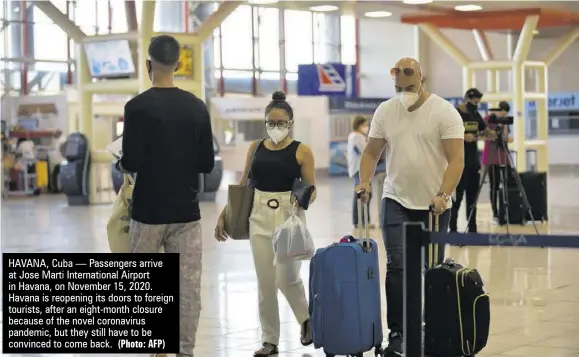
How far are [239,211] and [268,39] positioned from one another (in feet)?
107

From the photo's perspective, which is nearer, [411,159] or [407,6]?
[411,159]

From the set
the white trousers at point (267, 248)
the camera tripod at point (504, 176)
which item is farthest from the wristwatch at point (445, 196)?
the camera tripod at point (504, 176)

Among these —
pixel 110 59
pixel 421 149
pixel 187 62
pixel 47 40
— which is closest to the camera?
pixel 421 149

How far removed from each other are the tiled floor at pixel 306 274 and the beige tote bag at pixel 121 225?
114cm

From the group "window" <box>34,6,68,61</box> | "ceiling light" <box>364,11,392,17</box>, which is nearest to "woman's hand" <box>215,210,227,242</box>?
"ceiling light" <box>364,11,392,17</box>

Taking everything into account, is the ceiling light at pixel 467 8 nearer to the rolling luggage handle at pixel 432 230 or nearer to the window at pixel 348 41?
the rolling luggage handle at pixel 432 230

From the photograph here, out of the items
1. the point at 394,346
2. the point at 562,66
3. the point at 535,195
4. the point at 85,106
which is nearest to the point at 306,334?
the point at 394,346

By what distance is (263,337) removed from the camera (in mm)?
6363

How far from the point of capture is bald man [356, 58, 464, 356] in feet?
19.9

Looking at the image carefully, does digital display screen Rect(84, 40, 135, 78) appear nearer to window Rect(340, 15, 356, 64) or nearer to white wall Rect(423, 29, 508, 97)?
white wall Rect(423, 29, 508, 97)

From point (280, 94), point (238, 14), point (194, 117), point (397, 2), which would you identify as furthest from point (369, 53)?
point (194, 117)

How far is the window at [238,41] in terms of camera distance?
36875mm

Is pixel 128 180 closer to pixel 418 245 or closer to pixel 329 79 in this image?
pixel 418 245

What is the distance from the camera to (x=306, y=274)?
32.1ft
